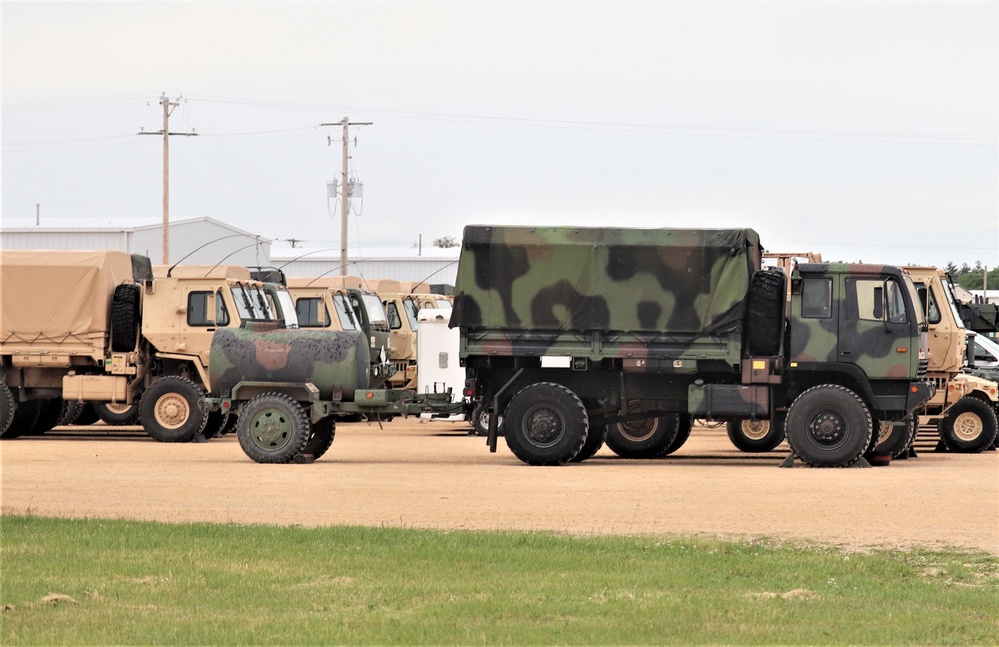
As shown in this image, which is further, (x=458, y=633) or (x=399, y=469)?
(x=399, y=469)

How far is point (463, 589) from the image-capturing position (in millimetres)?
10289

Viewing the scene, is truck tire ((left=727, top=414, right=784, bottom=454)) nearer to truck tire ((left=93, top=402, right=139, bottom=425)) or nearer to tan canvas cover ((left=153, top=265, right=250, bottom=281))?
tan canvas cover ((left=153, top=265, right=250, bottom=281))

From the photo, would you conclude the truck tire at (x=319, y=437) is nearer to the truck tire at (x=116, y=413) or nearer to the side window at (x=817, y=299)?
the side window at (x=817, y=299)

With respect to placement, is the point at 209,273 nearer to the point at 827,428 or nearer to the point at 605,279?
the point at 605,279

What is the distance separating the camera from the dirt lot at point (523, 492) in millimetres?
14172

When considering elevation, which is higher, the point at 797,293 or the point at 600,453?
the point at 797,293

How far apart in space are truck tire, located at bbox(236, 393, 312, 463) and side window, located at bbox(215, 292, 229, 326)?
18.8ft

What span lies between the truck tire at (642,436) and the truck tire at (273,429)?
15.8 ft

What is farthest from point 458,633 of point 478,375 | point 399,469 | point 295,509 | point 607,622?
point 478,375

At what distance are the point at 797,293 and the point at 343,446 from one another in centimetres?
797

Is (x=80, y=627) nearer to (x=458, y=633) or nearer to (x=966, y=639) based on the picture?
(x=458, y=633)

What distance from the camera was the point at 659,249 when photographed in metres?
21.3

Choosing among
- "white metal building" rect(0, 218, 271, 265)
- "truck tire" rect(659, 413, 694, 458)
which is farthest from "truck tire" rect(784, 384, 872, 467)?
"white metal building" rect(0, 218, 271, 265)

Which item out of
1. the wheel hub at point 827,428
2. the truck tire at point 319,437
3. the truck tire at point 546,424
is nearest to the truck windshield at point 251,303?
the truck tire at point 319,437
